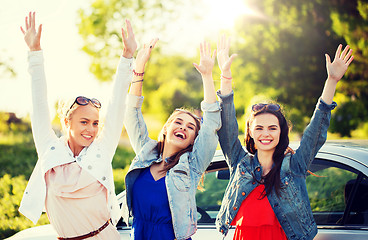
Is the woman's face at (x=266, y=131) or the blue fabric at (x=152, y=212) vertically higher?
the woman's face at (x=266, y=131)

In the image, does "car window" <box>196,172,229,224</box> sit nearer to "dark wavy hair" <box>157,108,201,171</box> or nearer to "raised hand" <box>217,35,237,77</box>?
"dark wavy hair" <box>157,108,201,171</box>

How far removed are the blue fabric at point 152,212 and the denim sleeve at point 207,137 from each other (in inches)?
10.2

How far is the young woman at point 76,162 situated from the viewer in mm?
2613

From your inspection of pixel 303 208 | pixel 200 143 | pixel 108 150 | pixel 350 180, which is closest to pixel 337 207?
pixel 350 180

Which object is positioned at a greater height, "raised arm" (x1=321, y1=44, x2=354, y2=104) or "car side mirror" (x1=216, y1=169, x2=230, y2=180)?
"raised arm" (x1=321, y1=44, x2=354, y2=104)

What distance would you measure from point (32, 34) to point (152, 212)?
1.33 metres

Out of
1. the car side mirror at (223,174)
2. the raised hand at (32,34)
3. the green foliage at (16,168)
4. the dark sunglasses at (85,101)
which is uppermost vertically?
the raised hand at (32,34)

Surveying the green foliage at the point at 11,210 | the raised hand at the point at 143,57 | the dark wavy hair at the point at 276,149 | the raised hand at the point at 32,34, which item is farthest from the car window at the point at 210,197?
the green foliage at the point at 11,210

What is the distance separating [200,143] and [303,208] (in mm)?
744

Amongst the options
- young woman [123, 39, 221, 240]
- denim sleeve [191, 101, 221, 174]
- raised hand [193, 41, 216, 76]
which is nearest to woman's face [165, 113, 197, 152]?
young woman [123, 39, 221, 240]

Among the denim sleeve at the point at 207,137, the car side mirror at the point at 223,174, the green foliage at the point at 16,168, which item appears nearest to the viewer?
the denim sleeve at the point at 207,137

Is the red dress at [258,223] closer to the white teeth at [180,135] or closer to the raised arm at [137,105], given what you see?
the white teeth at [180,135]

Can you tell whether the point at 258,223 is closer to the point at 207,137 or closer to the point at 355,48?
the point at 207,137

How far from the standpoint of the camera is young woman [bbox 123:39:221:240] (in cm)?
267
